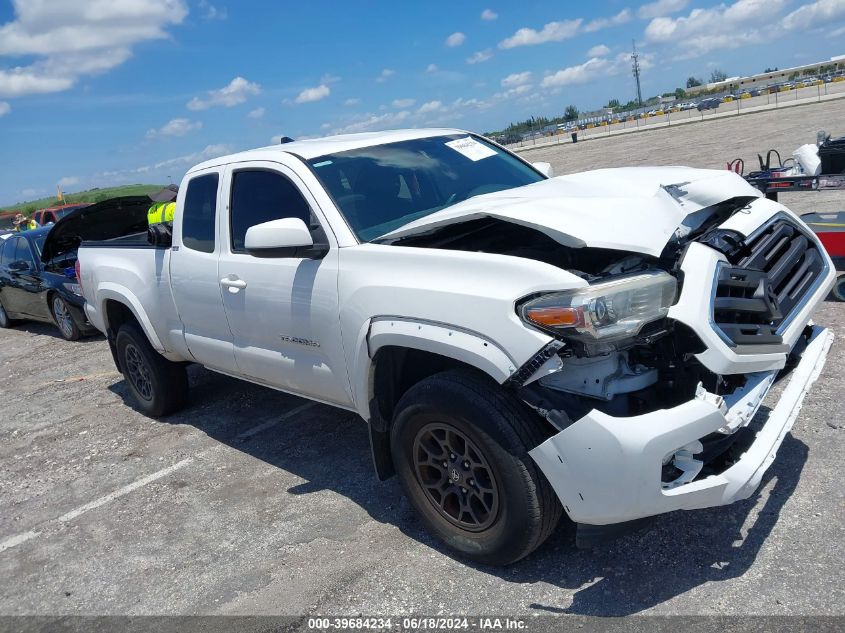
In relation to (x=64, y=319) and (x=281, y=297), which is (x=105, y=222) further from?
(x=281, y=297)

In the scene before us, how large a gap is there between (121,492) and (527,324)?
347 cm

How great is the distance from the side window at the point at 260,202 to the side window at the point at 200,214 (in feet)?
0.78

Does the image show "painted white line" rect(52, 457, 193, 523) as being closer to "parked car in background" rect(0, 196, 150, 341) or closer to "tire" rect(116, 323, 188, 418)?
"tire" rect(116, 323, 188, 418)

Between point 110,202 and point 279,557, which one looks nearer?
point 279,557

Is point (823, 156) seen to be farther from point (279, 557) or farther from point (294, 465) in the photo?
point (279, 557)

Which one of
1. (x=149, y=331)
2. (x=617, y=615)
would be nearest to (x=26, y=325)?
(x=149, y=331)

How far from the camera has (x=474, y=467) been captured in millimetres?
3135

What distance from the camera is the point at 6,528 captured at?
466 centimetres

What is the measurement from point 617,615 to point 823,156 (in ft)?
19.6

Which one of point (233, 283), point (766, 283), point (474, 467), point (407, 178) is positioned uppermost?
point (407, 178)

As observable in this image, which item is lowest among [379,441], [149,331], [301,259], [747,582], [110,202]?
[747,582]

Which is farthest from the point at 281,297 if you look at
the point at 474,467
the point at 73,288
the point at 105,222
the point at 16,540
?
the point at 105,222

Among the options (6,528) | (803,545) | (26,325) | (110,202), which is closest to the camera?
(803,545)

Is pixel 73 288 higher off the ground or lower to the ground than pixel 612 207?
lower
